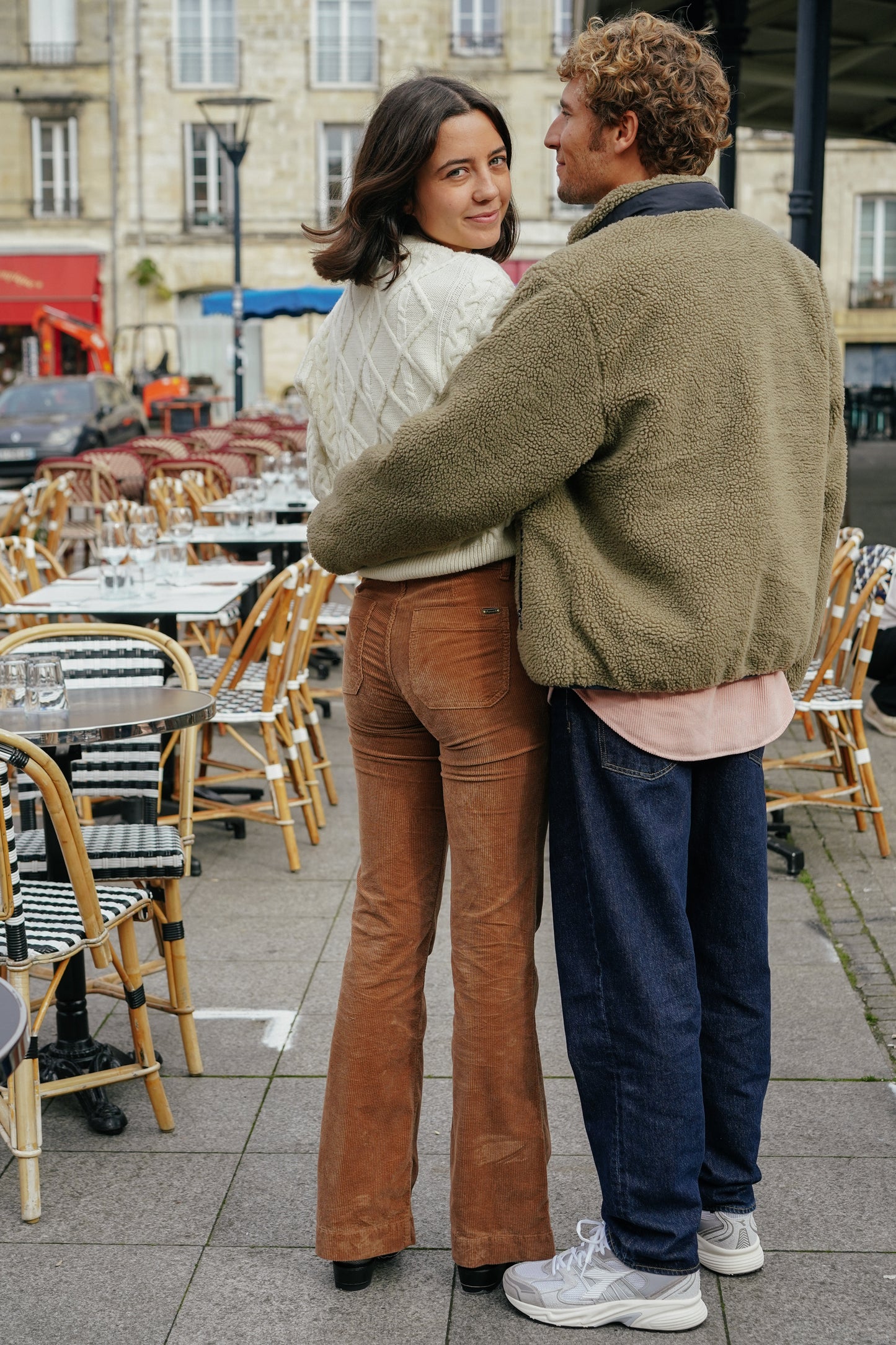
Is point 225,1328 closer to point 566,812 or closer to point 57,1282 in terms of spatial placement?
point 57,1282

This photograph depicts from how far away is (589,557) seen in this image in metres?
2.36

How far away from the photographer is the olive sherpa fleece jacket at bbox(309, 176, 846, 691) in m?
2.26

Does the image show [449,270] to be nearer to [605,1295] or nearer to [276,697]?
[605,1295]

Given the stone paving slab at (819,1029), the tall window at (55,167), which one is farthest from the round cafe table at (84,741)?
the tall window at (55,167)

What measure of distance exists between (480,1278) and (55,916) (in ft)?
3.71

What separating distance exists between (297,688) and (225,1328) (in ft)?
11.5

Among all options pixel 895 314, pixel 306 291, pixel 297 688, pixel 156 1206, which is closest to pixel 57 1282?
pixel 156 1206

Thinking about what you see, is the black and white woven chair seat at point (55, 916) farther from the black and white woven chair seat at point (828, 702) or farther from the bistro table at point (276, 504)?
the bistro table at point (276, 504)

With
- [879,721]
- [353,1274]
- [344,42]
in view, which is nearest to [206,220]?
[344,42]

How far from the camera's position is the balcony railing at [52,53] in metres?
34.7

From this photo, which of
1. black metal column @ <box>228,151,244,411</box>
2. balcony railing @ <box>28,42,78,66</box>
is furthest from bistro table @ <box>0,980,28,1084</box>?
balcony railing @ <box>28,42,78,66</box>

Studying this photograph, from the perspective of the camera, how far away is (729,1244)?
2730 millimetres

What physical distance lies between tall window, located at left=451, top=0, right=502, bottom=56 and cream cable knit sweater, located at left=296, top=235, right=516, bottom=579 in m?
34.0

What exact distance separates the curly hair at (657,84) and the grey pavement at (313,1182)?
1819 mm
